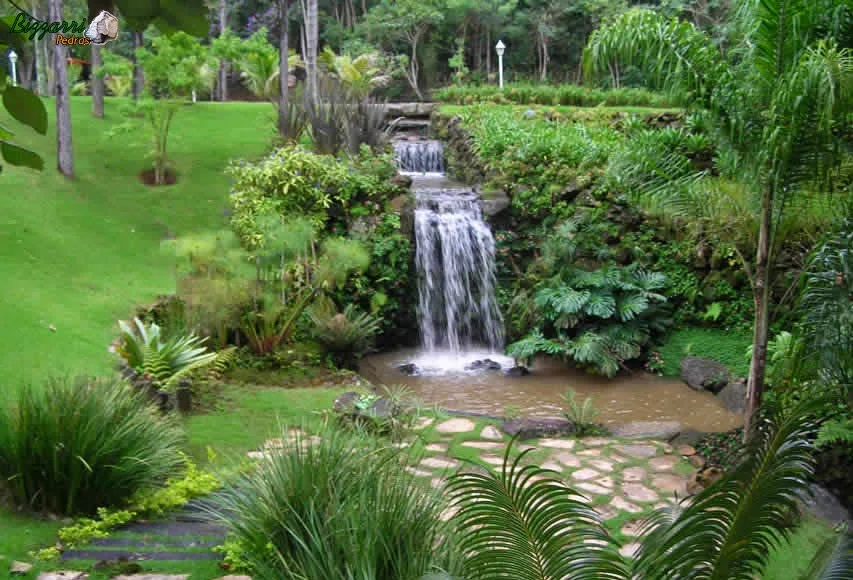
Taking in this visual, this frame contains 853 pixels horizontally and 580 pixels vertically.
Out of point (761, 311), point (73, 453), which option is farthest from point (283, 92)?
point (73, 453)

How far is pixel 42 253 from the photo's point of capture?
31.0 ft

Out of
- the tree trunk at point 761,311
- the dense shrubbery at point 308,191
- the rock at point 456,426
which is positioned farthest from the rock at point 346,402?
the dense shrubbery at point 308,191

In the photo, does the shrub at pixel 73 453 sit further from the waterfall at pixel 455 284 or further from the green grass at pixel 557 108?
A: the green grass at pixel 557 108

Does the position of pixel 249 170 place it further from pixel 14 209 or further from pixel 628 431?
pixel 628 431

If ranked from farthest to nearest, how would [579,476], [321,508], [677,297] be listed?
[677,297]
[579,476]
[321,508]

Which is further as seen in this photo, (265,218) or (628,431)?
(265,218)

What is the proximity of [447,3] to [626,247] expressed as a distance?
19006 mm

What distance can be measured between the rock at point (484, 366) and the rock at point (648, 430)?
268 centimetres

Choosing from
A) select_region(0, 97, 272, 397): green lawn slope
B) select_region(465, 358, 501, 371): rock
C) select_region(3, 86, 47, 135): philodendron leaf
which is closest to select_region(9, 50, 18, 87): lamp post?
select_region(3, 86, 47, 135): philodendron leaf

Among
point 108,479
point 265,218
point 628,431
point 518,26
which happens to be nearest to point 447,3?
point 518,26

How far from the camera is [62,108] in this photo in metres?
11.4

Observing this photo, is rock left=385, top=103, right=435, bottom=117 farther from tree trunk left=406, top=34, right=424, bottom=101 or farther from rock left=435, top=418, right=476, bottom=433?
rock left=435, top=418, right=476, bottom=433

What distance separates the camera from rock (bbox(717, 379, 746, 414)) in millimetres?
7816

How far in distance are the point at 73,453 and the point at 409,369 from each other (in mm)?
5436
